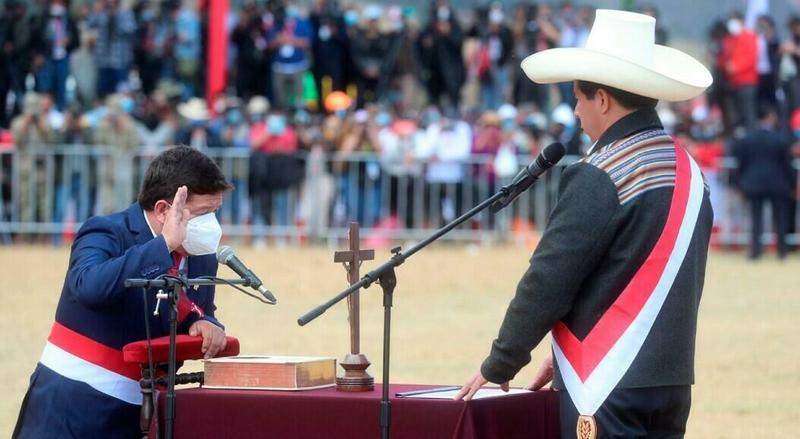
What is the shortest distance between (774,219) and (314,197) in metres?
6.02

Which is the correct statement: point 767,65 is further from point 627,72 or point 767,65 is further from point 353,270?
point 627,72

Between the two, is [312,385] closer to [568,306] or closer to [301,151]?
[568,306]

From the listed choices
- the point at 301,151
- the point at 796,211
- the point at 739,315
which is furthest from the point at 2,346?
the point at 796,211

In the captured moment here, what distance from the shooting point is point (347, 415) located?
198 inches

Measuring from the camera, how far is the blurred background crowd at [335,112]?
1989cm

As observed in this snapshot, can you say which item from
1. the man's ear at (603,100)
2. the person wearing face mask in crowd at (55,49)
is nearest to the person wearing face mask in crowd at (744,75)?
the person wearing face mask in crowd at (55,49)

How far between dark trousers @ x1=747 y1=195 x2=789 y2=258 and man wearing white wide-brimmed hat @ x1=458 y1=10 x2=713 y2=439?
15003 millimetres

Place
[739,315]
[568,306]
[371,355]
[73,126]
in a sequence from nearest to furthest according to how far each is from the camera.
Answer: [568,306] → [371,355] → [739,315] → [73,126]

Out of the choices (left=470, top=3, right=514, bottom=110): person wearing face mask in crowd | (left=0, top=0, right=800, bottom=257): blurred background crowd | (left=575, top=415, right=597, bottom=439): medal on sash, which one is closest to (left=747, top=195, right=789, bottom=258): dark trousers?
(left=0, top=0, right=800, bottom=257): blurred background crowd

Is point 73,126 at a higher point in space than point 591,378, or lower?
higher

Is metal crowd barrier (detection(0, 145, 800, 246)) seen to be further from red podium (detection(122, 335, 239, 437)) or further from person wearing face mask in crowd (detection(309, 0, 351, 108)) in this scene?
red podium (detection(122, 335, 239, 437))

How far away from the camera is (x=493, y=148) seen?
20594 millimetres

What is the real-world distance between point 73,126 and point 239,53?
446cm

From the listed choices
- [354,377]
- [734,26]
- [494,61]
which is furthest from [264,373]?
[734,26]
